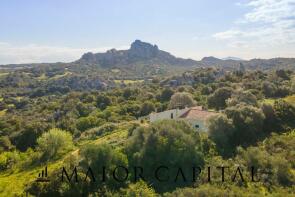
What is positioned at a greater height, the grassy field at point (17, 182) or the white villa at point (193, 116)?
the white villa at point (193, 116)

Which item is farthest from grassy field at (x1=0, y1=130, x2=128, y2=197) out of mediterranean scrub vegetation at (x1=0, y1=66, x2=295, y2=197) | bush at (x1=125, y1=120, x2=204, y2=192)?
bush at (x1=125, y1=120, x2=204, y2=192)

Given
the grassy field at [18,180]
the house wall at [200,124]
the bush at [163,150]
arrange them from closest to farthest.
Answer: the grassy field at [18,180] → the bush at [163,150] → the house wall at [200,124]

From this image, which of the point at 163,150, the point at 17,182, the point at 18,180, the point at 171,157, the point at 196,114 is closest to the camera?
the point at 171,157

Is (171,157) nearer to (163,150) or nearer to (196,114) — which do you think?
(163,150)

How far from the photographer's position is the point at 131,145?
111ft

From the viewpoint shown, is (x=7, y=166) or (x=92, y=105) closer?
(x=7, y=166)

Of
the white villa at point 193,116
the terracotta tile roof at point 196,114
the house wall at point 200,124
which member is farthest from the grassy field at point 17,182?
the terracotta tile roof at point 196,114

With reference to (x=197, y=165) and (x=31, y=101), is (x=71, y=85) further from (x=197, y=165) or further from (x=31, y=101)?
(x=197, y=165)

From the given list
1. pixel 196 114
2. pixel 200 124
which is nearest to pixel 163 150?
pixel 200 124

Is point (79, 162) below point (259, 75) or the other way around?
below

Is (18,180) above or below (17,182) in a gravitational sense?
below

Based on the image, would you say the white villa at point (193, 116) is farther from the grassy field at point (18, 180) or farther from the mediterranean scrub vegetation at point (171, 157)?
the grassy field at point (18, 180)

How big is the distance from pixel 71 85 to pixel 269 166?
112m

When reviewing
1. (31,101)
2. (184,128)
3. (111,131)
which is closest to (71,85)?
(31,101)
